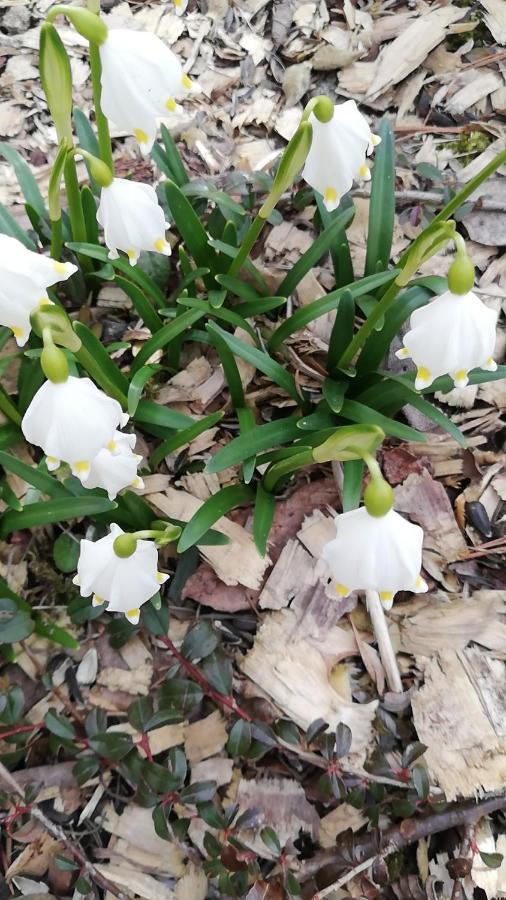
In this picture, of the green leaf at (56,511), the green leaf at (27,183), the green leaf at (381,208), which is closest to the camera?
the green leaf at (56,511)

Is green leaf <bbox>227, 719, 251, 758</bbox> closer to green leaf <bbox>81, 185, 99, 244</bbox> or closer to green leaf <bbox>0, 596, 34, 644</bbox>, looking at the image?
green leaf <bbox>0, 596, 34, 644</bbox>

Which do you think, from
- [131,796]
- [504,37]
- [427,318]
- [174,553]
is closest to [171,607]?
[174,553]

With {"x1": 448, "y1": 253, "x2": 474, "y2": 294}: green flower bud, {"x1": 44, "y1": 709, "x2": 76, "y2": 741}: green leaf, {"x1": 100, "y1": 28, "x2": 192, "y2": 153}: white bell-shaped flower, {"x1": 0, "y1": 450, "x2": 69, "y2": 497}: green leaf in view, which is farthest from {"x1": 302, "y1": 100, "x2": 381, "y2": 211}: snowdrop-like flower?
{"x1": 44, "y1": 709, "x2": 76, "y2": 741}: green leaf

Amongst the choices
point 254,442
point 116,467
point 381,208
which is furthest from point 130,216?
point 381,208

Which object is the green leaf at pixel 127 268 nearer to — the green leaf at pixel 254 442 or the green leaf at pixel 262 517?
the green leaf at pixel 254 442

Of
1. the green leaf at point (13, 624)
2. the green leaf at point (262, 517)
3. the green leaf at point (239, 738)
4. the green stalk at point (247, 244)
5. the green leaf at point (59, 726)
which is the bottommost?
the green leaf at point (239, 738)

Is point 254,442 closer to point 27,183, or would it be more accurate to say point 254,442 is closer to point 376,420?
point 376,420

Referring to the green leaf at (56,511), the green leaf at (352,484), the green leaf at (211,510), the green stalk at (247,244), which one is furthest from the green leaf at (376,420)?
the green leaf at (56,511)
